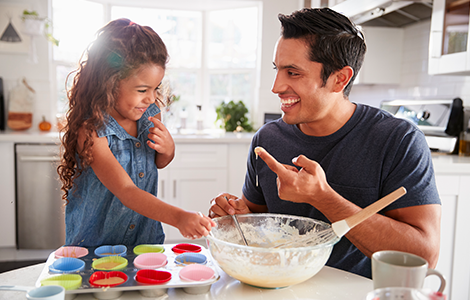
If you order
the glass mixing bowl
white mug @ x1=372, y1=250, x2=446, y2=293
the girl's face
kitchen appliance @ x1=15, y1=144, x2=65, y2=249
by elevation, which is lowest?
kitchen appliance @ x1=15, y1=144, x2=65, y2=249

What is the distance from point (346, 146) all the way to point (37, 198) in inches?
99.1

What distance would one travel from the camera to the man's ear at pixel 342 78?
4.09 feet

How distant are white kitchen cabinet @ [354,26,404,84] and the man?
1793 mm

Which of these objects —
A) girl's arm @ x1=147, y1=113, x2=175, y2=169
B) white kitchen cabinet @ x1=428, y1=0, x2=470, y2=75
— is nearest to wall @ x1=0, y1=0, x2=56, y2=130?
girl's arm @ x1=147, y1=113, x2=175, y2=169

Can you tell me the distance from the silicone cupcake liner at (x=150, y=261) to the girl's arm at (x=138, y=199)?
0.08 m

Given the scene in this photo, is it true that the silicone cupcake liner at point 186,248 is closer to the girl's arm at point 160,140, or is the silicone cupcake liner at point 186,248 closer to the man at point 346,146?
the man at point 346,146

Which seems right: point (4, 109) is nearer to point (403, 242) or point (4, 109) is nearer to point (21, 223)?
point (21, 223)

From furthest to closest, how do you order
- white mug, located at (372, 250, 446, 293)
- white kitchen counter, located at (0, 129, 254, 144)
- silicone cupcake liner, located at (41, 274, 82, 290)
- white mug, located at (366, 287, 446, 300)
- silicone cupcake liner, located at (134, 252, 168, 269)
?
1. white kitchen counter, located at (0, 129, 254, 144)
2. silicone cupcake liner, located at (134, 252, 168, 269)
3. silicone cupcake liner, located at (41, 274, 82, 290)
4. white mug, located at (372, 250, 446, 293)
5. white mug, located at (366, 287, 446, 300)

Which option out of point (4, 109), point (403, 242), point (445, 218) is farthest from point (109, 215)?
point (4, 109)

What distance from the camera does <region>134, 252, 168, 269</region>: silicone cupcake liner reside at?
2.80 ft

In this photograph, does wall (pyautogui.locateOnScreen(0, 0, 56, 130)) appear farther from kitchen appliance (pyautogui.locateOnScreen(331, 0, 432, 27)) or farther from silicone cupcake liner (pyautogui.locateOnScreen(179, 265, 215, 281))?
silicone cupcake liner (pyautogui.locateOnScreen(179, 265, 215, 281))

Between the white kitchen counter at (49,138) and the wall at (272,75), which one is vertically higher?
the wall at (272,75)

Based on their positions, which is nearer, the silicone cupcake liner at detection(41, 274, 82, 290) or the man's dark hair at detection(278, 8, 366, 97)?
the silicone cupcake liner at detection(41, 274, 82, 290)

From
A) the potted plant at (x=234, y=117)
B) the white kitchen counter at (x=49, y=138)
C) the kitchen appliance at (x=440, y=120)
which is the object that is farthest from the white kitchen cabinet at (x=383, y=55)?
the potted plant at (x=234, y=117)
